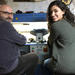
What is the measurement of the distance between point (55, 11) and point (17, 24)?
134cm

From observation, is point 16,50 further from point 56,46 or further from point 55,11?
point 55,11

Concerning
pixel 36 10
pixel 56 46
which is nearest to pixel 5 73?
pixel 56 46

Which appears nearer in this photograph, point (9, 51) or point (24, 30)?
point (9, 51)

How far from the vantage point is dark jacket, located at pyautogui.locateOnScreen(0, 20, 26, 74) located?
4.02 feet

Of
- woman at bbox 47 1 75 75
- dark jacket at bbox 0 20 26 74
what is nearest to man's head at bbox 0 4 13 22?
dark jacket at bbox 0 20 26 74

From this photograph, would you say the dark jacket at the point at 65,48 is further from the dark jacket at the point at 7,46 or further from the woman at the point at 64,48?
the dark jacket at the point at 7,46

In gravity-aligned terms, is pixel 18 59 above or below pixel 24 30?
below

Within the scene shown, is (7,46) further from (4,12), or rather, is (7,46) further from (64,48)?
(64,48)

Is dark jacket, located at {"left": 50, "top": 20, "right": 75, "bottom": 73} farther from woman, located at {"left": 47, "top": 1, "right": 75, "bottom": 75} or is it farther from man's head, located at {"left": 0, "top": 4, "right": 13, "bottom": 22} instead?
man's head, located at {"left": 0, "top": 4, "right": 13, "bottom": 22}

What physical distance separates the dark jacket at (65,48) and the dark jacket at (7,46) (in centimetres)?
44

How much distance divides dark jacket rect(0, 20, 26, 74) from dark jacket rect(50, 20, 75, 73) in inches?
17.4

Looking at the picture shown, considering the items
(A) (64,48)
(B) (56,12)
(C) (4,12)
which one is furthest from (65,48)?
(C) (4,12)

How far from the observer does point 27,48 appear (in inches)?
96.1

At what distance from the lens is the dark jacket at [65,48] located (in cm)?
137
